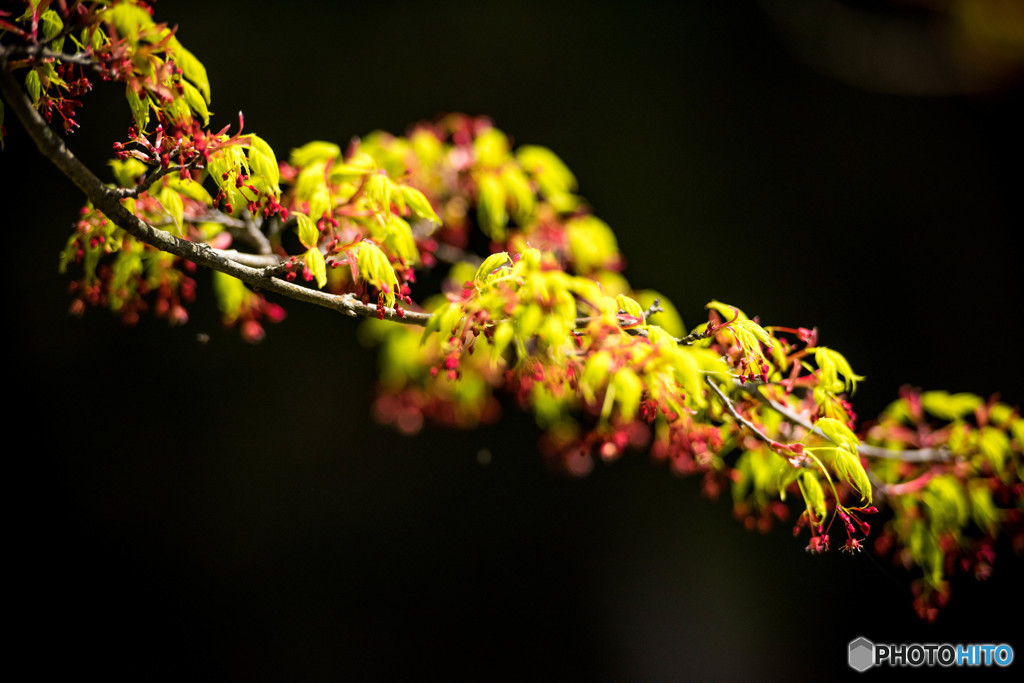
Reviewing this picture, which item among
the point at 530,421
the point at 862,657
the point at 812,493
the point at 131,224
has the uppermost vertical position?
the point at 530,421

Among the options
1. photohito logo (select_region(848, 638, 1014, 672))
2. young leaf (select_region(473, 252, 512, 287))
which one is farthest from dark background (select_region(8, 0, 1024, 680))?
young leaf (select_region(473, 252, 512, 287))

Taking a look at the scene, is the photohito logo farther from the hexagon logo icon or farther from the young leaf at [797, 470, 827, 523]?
the young leaf at [797, 470, 827, 523]

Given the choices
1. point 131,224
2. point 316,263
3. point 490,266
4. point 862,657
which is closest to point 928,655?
point 862,657

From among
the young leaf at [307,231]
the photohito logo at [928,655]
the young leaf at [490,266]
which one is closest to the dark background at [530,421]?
the photohito logo at [928,655]

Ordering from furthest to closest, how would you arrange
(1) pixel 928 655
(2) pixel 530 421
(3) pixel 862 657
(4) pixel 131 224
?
(2) pixel 530 421
(3) pixel 862 657
(1) pixel 928 655
(4) pixel 131 224

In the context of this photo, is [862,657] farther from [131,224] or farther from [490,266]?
[131,224]

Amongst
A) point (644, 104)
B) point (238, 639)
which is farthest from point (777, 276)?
point (238, 639)

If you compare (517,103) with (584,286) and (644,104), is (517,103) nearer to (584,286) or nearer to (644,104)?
(644,104)

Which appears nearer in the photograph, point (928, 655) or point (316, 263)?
point (316, 263)
